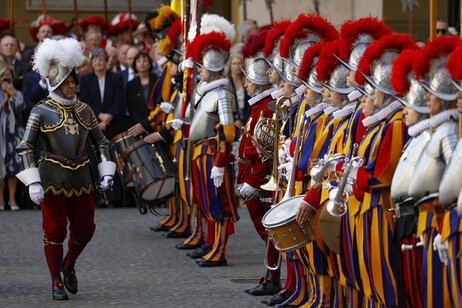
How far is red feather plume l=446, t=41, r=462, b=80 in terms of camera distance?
17.3ft

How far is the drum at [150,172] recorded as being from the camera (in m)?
10.9

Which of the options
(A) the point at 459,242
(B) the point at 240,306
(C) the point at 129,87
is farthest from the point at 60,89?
(C) the point at 129,87

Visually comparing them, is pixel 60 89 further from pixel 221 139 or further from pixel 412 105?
pixel 412 105

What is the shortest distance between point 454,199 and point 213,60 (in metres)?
4.78

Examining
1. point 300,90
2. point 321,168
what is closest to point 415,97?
point 321,168

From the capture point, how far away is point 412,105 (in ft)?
18.9

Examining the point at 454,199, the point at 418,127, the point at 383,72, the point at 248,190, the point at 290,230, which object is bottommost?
the point at 290,230

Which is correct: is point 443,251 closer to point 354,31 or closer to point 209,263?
point 354,31

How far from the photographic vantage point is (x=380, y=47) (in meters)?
6.34

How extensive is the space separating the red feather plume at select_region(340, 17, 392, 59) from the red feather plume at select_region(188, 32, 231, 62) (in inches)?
120

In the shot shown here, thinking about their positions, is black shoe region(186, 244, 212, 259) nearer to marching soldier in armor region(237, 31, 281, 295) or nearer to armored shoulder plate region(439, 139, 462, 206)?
marching soldier in armor region(237, 31, 281, 295)

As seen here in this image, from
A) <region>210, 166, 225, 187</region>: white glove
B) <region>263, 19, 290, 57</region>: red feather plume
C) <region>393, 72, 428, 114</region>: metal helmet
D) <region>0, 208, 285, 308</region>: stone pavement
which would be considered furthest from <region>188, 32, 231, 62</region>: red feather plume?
<region>393, 72, 428, 114</region>: metal helmet

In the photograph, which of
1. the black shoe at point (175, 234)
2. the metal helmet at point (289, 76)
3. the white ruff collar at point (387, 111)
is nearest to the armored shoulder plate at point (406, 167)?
the white ruff collar at point (387, 111)

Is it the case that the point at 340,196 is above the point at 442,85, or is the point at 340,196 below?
below
